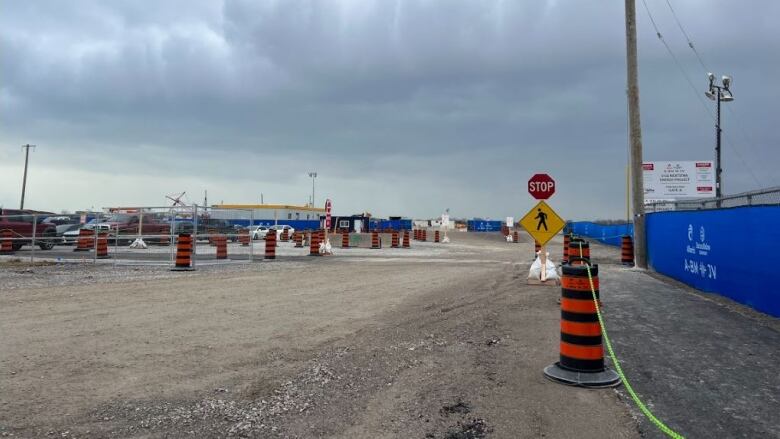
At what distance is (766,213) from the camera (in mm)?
9781

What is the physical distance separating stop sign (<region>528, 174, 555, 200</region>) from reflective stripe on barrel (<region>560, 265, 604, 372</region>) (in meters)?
7.65

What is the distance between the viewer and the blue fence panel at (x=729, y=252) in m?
9.62

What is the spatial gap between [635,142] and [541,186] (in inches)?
333

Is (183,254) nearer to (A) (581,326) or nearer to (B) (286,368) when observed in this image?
(B) (286,368)

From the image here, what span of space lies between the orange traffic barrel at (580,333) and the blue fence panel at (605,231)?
26118 millimetres

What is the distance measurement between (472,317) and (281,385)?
15.8 feet

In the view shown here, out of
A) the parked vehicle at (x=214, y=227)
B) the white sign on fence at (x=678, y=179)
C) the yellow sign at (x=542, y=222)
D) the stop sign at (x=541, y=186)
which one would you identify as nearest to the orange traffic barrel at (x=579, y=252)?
the yellow sign at (x=542, y=222)

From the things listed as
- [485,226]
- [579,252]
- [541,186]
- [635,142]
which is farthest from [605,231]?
[485,226]

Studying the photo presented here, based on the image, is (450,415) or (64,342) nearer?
(450,415)

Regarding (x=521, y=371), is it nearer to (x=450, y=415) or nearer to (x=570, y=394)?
(x=570, y=394)

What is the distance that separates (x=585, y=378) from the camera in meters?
5.55

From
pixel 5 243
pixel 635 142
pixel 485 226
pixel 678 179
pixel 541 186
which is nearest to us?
pixel 541 186

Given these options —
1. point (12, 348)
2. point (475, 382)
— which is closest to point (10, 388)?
point (12, 348)

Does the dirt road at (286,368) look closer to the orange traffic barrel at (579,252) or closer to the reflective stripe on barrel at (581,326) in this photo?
the reflective stripe on barrel at (581,326)
